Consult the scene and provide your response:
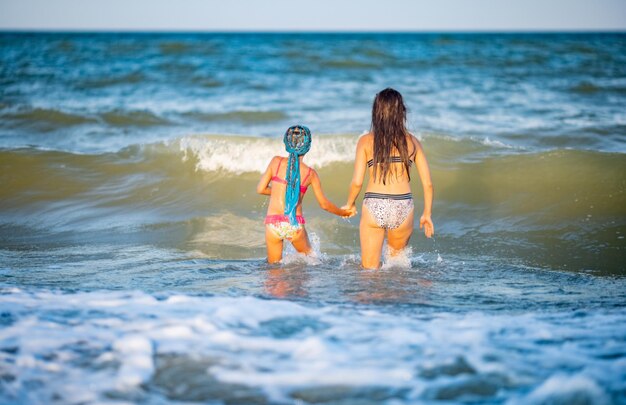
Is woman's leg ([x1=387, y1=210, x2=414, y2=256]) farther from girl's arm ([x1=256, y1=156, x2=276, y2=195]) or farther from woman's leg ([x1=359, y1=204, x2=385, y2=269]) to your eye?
girl's arm ([x1=256, y1=156, x2=276, y2=195])

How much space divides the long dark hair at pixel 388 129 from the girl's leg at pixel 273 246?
111cm

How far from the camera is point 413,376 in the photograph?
135 inches

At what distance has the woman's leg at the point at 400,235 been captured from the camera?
5371mm

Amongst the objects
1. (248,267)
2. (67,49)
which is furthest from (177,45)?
(248,267)

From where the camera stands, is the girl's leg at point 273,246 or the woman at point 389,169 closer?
the woman at point 389,169

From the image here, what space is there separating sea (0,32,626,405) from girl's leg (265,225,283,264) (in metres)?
0.18

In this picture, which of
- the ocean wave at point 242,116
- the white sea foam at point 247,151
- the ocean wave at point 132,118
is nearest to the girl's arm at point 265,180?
the white sea foam at point 247,151

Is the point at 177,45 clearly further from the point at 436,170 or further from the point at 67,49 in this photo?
the point at 436,170

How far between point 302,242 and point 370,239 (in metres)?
0.65

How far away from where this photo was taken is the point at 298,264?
5887 millimetres

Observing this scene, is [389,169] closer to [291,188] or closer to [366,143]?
[366,143]

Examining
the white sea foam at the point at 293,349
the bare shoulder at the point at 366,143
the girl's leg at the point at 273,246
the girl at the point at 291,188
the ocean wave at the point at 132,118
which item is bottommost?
the white sea foam at the point at 293,349

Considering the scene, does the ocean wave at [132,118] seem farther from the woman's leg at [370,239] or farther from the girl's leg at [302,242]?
the woman's leg at [370,239]

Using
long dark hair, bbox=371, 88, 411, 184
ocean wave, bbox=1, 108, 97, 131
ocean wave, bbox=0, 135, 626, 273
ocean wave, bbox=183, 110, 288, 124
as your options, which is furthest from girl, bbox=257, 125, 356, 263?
ocean wave, bbox=1, 108, 97, 131
